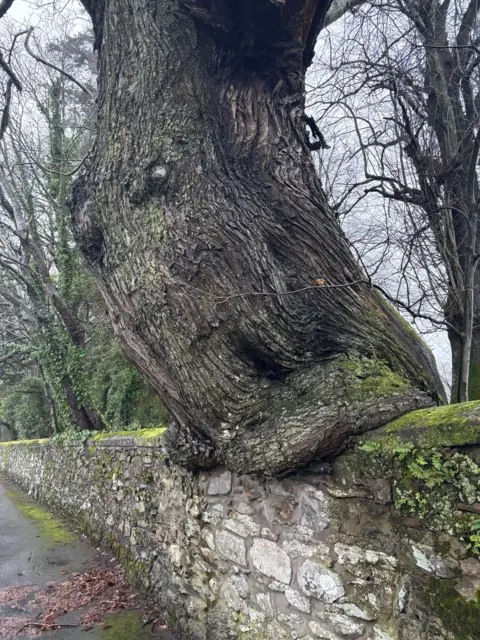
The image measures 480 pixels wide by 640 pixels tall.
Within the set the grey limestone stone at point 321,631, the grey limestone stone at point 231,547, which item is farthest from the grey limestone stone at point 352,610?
the grey limestone stone at point 231,547

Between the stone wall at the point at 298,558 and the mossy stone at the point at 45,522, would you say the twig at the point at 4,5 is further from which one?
the mossy stone at the point at 45,522

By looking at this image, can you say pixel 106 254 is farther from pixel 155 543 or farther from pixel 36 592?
pixel 36 592

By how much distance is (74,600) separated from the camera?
14.1ft

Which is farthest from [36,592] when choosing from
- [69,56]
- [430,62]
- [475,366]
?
[69,56]

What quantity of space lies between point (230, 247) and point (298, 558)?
1750 millimetres

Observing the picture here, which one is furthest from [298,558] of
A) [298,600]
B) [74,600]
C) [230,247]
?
[74,600]

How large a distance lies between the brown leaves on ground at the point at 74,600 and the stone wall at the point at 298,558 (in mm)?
270

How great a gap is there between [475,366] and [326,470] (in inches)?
121

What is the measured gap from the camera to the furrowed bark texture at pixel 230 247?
7.82ft

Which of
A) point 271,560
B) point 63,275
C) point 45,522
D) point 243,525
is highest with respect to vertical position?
point 63,275

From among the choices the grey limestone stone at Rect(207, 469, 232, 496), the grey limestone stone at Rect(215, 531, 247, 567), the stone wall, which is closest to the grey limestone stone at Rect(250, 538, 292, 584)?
the stone wall

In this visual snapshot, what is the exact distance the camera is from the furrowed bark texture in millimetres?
2383

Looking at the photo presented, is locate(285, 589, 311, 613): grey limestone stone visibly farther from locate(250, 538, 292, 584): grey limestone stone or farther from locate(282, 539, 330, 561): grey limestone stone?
locate(282, 539, 330, 561): grey limestone stone

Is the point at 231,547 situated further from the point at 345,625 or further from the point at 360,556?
the point at 360,556
